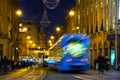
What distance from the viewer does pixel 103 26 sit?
212ft

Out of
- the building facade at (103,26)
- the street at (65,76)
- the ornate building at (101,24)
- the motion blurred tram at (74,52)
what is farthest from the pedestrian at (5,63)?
the ornate building at (101,24)

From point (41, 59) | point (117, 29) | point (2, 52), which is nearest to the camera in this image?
point (117, 29)

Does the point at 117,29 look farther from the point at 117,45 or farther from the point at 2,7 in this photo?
the point at 2,7

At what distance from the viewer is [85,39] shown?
43.7m

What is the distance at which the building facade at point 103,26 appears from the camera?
5778 cm

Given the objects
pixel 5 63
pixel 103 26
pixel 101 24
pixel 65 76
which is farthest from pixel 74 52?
pixel 101 24

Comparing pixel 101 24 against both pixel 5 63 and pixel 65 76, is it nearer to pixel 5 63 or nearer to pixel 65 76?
pixel 5 63

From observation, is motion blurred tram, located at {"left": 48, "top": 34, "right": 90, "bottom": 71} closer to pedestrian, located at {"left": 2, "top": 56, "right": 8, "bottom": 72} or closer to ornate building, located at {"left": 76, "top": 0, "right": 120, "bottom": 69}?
pedestrian, located at {"left": 2, "top": 56, "right": 8, "bottom": 72}

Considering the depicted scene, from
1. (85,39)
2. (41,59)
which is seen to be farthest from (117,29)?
(41,59)

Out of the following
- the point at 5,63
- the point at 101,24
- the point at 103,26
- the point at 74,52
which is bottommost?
the point at 5,63

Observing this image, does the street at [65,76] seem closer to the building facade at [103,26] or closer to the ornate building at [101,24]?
the building facade at [103,26]

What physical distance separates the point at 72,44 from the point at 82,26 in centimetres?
4443

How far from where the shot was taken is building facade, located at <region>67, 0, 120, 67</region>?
57.8 m

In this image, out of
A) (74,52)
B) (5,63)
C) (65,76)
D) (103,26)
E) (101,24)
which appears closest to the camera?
(65,76)
